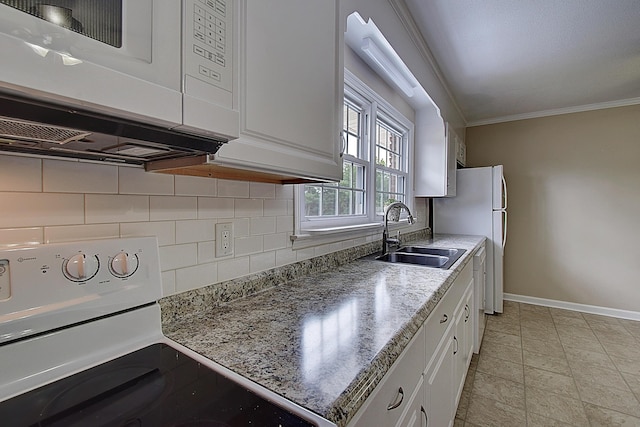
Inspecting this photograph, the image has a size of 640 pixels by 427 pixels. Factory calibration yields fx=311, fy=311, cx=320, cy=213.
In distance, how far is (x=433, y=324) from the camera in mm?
1187

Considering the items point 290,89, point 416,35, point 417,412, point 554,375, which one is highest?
point 416,35

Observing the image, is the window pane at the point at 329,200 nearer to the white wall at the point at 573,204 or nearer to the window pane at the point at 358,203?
the window pane at the point at 358,203

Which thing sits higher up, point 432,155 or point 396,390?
point 432,155

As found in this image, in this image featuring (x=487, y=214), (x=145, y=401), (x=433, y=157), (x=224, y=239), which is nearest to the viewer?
(x=145, y=401)

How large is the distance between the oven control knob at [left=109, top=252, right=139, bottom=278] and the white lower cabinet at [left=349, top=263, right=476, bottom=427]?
61 centimetres

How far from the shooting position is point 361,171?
7.60ft

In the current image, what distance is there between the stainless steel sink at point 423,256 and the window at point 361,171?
0.30 metres

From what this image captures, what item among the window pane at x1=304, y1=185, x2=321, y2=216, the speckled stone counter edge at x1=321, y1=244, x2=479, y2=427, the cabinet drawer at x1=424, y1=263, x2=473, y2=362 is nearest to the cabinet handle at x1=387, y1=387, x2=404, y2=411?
the speckled stone counter edge at x1=321, y1=244, x2=479, y2=427

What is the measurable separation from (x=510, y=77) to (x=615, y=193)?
2078 mm

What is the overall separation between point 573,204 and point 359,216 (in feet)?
10.7

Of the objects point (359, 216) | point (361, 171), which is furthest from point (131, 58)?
point (361, 171)

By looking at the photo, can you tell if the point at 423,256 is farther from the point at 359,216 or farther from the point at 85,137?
the point at 85,137

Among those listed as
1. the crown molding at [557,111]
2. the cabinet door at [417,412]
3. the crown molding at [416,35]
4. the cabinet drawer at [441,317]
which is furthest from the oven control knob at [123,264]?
the crown molding at [557,111]

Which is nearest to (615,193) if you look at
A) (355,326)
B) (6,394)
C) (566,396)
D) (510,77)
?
(510,77)
